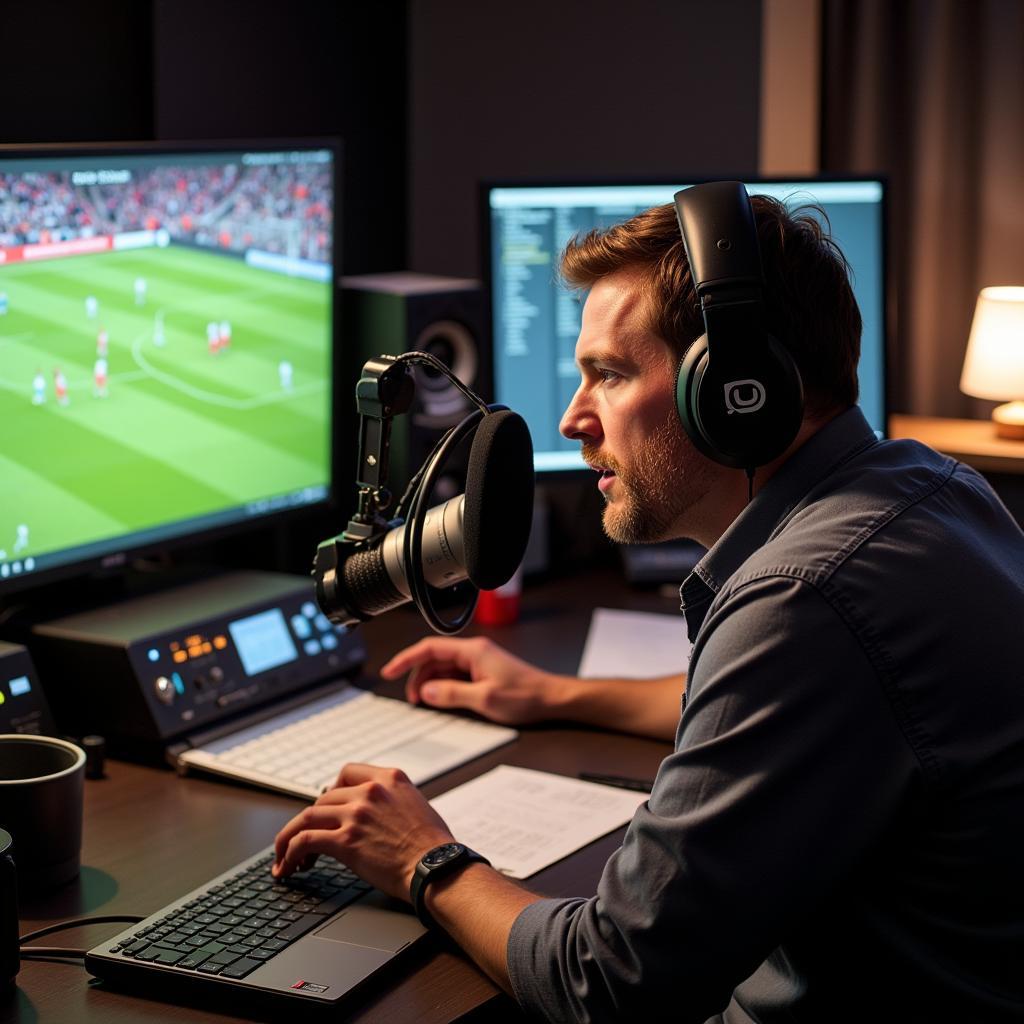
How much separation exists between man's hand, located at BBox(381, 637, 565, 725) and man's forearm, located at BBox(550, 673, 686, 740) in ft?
0.05

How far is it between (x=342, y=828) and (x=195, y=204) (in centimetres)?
81

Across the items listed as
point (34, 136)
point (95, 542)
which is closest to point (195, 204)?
point (34, 136)

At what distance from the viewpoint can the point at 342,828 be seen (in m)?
1.32

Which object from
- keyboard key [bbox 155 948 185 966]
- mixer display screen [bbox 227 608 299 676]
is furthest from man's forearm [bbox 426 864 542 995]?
mixer display screen [bbox 227 608 299 676]

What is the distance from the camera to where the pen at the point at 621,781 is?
5.13 feet

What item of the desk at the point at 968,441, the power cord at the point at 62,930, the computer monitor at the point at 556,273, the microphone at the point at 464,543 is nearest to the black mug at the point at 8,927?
the power cord at the point at 62,930

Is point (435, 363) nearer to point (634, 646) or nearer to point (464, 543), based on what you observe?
point (464, 543)

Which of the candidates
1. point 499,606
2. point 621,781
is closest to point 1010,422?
point 499,606

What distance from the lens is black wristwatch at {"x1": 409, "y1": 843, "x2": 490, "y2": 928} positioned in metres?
1.25

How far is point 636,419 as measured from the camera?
1302 millimetres

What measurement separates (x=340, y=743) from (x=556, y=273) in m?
0.86

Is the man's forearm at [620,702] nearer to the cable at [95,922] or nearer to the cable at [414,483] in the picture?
the cable at [414,483]

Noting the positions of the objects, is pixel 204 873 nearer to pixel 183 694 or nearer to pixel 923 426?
pixel 183 694

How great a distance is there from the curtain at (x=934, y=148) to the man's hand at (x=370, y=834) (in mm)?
1462
